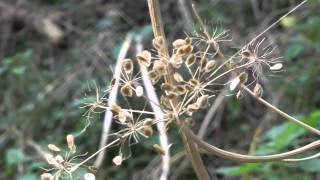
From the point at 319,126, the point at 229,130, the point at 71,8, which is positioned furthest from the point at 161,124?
the point at 71,8

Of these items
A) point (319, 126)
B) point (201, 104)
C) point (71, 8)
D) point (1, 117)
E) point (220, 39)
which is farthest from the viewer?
point (71, 8)

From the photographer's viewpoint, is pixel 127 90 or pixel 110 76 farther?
pixel 110 76

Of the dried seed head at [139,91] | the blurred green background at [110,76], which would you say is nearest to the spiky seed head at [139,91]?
the dried seed head at [139,91]

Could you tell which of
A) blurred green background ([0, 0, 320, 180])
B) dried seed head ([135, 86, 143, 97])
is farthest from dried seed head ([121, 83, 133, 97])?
blurred green background ([0, 0, 320, 180])

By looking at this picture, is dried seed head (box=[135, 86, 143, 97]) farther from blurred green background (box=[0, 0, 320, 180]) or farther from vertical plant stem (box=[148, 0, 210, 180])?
blurred green background (box=[0, 0, 320, 180])

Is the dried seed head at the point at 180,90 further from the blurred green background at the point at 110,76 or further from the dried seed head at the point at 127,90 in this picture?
the blurred green background at the point at 110,76

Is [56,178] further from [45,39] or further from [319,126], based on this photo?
[45,39]

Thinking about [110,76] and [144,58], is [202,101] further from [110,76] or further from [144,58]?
[110,76]

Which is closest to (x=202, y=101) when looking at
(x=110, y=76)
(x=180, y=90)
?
(x=180, y=90)

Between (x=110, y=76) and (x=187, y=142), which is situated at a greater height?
(x=110, y=76)
